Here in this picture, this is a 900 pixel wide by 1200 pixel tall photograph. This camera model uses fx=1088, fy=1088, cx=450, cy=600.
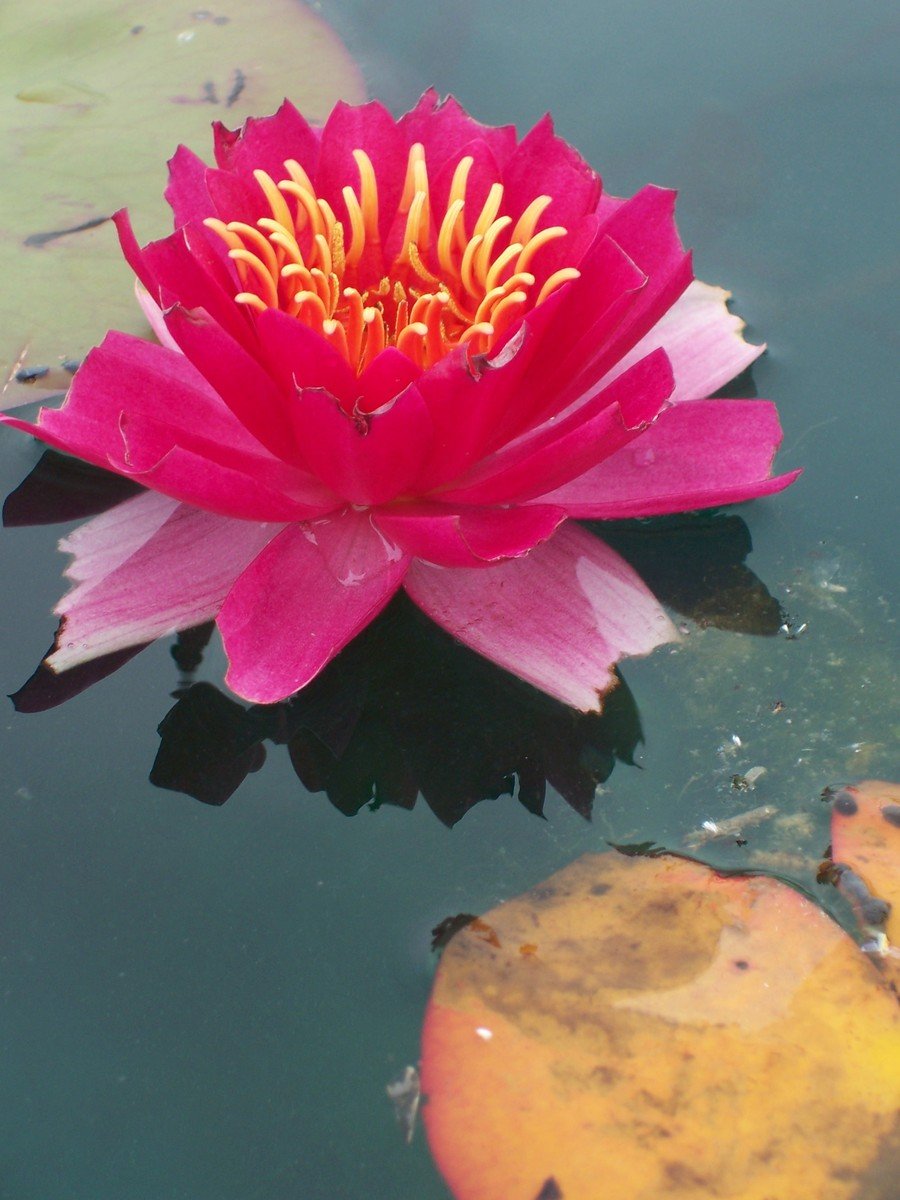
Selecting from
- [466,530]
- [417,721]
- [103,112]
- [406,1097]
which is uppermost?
[103,112]

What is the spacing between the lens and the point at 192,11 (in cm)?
260

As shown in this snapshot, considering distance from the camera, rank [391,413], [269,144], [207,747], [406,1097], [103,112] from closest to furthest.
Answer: [406,1097] < [391,413] < [207,747] < [269,144] < [103,112]

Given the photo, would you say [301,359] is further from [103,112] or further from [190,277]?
[103,112]

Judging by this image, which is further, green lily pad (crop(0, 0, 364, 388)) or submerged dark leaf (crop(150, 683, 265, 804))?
green lily pad (crop(0, 0, 364, 388))

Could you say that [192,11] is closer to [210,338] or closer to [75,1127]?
[210,338]

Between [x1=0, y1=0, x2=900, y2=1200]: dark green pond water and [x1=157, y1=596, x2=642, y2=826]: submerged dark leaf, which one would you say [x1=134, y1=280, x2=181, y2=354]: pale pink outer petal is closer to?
[x1=0, y1=0, x2=900, y2=1200]: dark green pond water

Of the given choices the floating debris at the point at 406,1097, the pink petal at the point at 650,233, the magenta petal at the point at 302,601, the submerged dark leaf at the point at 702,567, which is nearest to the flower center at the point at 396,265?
the pink petal at the point at 650,233

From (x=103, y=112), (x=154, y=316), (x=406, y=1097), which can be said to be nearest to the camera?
(x=406, y=1097)

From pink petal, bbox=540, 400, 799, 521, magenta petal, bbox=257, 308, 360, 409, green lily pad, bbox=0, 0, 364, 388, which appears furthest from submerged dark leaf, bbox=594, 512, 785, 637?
green lily pad, bbox=0, 0, 364, 388

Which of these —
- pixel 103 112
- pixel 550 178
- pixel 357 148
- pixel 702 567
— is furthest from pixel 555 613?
pixel 103 112

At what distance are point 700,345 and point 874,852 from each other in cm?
90

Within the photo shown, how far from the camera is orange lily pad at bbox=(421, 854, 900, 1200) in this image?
1.16 meters

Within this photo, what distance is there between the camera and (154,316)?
1834 mm

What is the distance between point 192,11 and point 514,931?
2317 millimetres
